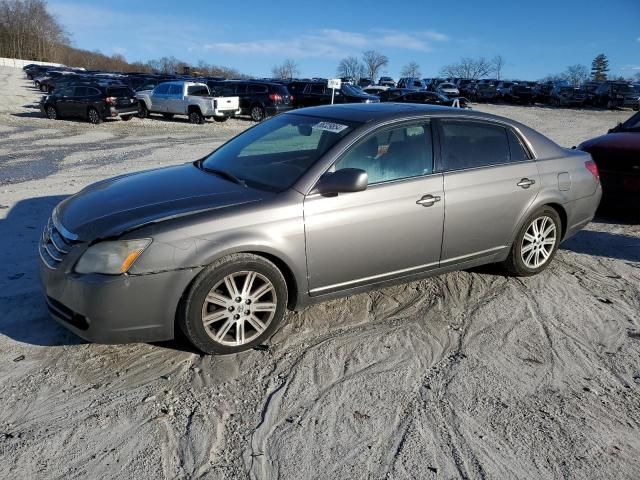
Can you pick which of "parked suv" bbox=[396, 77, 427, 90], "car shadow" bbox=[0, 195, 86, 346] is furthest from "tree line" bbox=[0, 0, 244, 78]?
"car shadow" bbox=[0, 195, 86, 346]

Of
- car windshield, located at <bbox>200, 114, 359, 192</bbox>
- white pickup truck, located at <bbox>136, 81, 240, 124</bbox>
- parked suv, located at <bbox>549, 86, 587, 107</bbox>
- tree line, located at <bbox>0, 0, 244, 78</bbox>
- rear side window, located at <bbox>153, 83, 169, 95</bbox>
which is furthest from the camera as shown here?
tree line, located at <bbox>0, 0, 244, 78</bbox>

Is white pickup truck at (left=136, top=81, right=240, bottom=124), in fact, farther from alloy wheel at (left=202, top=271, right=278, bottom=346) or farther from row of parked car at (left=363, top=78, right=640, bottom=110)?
alloy wheel at (left=202, top=271, right=278, bottom=346)

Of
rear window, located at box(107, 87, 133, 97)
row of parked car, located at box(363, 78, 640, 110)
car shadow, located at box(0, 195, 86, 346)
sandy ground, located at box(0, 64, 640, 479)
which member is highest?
row of parked car, located at box(363, 78, 640, 110)

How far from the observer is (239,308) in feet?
11.5

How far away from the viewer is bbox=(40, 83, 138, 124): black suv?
20.2 metres

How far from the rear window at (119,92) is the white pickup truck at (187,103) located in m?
0.93

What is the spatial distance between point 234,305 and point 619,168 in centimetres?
564

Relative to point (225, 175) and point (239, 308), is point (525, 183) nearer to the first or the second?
point (225, 175)

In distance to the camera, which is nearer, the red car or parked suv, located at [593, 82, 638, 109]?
the red car

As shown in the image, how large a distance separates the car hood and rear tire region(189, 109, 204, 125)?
1848cm

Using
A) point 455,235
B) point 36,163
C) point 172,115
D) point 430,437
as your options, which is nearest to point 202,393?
point 430,437

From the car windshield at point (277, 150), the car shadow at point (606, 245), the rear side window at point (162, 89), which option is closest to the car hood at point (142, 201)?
the car windshield at point (277, 150)

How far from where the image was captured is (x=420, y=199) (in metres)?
4.08

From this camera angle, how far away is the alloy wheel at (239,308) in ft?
11.3
